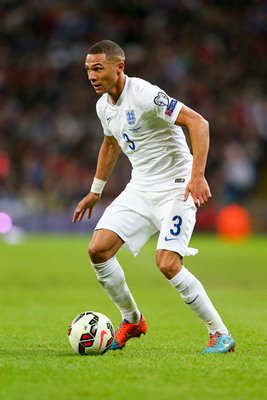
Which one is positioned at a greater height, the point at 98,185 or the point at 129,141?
the point at 129,141

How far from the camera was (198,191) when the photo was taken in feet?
23.0

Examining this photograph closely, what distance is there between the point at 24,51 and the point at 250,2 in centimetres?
735

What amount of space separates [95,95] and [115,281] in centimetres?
1939

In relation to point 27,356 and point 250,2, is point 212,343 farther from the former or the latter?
point 250,2

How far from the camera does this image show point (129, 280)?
1523cm

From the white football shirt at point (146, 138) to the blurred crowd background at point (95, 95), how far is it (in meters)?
16.9

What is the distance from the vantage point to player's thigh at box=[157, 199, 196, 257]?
7352mm

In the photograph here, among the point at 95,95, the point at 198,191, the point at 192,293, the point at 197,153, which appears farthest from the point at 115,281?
the point at 95,95

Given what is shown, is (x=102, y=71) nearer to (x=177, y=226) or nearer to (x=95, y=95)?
(x=177, y=226)

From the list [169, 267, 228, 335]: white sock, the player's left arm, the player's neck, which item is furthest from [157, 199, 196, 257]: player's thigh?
the player's neck

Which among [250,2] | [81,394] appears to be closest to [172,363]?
[81,394]

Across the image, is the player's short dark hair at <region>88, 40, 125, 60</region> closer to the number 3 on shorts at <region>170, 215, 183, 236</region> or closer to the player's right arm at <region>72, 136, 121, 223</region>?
the player's right arm at <region>72, 136, 121, 223</region>

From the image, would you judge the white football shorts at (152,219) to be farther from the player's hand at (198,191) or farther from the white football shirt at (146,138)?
the player's hand at (198,191)

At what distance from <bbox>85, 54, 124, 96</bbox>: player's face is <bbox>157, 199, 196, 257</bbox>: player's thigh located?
106cm
